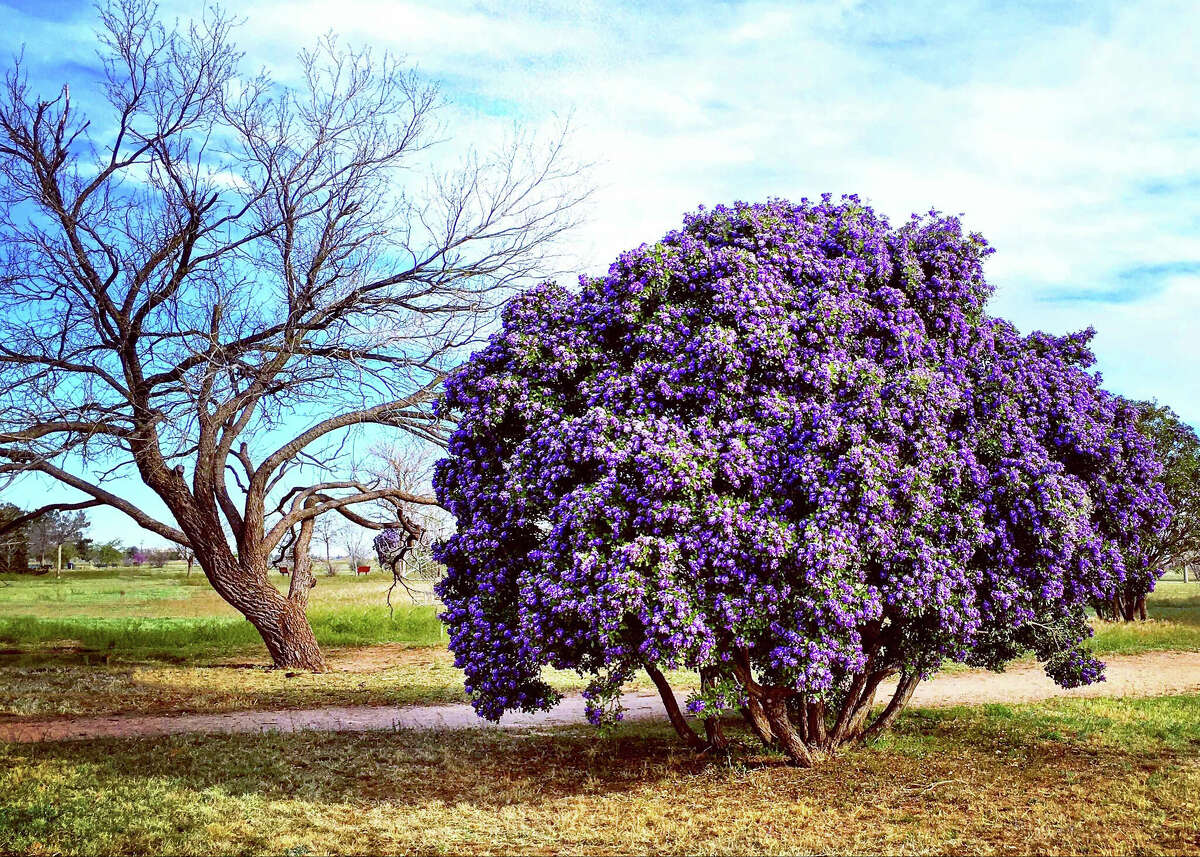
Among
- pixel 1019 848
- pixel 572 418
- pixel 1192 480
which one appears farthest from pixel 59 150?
pixel 1192 480

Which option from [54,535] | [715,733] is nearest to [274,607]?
[715,733]

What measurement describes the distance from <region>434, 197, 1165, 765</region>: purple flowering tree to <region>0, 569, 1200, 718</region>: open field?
855 cm

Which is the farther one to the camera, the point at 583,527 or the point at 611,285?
the point at 611,285

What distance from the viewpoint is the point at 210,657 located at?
23.7 metres

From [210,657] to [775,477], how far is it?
1953 cm

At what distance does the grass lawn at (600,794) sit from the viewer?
326 inches

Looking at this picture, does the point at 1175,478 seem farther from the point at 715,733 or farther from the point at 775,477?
the point at 775,477

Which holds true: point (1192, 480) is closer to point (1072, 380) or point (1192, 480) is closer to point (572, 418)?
point (1072, 380)

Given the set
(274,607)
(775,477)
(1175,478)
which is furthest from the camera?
(1175,478)

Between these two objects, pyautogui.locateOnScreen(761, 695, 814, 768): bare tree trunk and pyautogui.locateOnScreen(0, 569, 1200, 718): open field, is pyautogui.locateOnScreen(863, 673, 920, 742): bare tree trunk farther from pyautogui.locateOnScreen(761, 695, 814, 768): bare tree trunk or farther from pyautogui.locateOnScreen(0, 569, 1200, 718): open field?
pyautogui.locateOnScreen(0, 569, 1200, 718): open field

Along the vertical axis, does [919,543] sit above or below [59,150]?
below

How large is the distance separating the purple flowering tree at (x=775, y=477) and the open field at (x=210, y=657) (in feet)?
28.0

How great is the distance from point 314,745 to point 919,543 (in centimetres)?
817

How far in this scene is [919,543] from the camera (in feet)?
29.2
